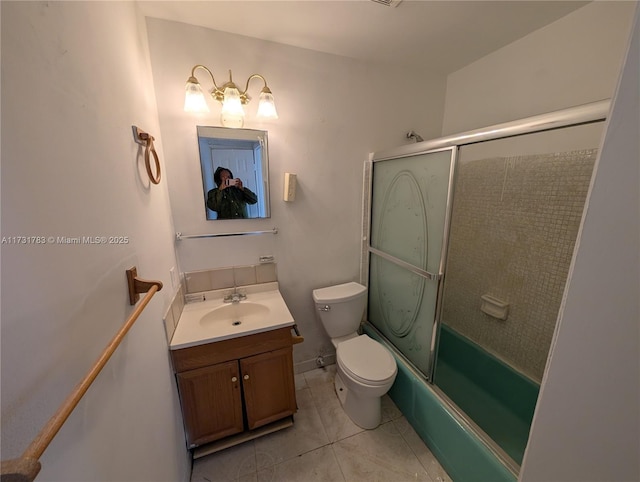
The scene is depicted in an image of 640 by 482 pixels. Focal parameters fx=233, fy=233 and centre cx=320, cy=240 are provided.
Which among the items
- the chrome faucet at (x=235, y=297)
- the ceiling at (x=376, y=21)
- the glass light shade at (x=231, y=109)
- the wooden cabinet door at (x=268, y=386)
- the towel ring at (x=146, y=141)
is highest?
the ceiling at (x=376, y=21)

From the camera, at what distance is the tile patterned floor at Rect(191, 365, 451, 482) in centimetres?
130

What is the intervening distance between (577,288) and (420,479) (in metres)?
1.44

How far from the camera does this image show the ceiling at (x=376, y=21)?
119cm

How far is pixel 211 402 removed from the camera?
4.36 feet

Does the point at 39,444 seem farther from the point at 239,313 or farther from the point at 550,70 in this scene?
the point at 550,70

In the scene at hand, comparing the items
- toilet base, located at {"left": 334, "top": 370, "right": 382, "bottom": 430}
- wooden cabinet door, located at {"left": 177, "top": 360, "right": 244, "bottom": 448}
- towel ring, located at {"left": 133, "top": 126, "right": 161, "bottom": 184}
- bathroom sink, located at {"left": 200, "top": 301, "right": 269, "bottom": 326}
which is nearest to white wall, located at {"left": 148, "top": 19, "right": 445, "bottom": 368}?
bathroom sink, located at {"left": 200, "top": 301, "right": 269, "bottom": 326}

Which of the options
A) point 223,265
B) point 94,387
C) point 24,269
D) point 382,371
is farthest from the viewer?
point 223,265

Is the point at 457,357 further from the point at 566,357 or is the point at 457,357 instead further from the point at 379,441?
the point at 566,357

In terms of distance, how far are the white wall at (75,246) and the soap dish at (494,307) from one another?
2091mm

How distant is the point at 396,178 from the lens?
5.48 feet

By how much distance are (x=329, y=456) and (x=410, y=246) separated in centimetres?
139

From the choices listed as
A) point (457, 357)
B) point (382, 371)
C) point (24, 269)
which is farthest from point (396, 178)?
point (24, 269)

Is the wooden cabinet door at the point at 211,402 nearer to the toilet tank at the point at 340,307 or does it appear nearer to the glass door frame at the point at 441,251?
the toilet tank at the point at 340,307

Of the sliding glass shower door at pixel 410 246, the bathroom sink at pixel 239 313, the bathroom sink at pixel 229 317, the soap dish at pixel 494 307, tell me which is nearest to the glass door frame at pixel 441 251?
the sliding glass shower door at pixel 410 246
